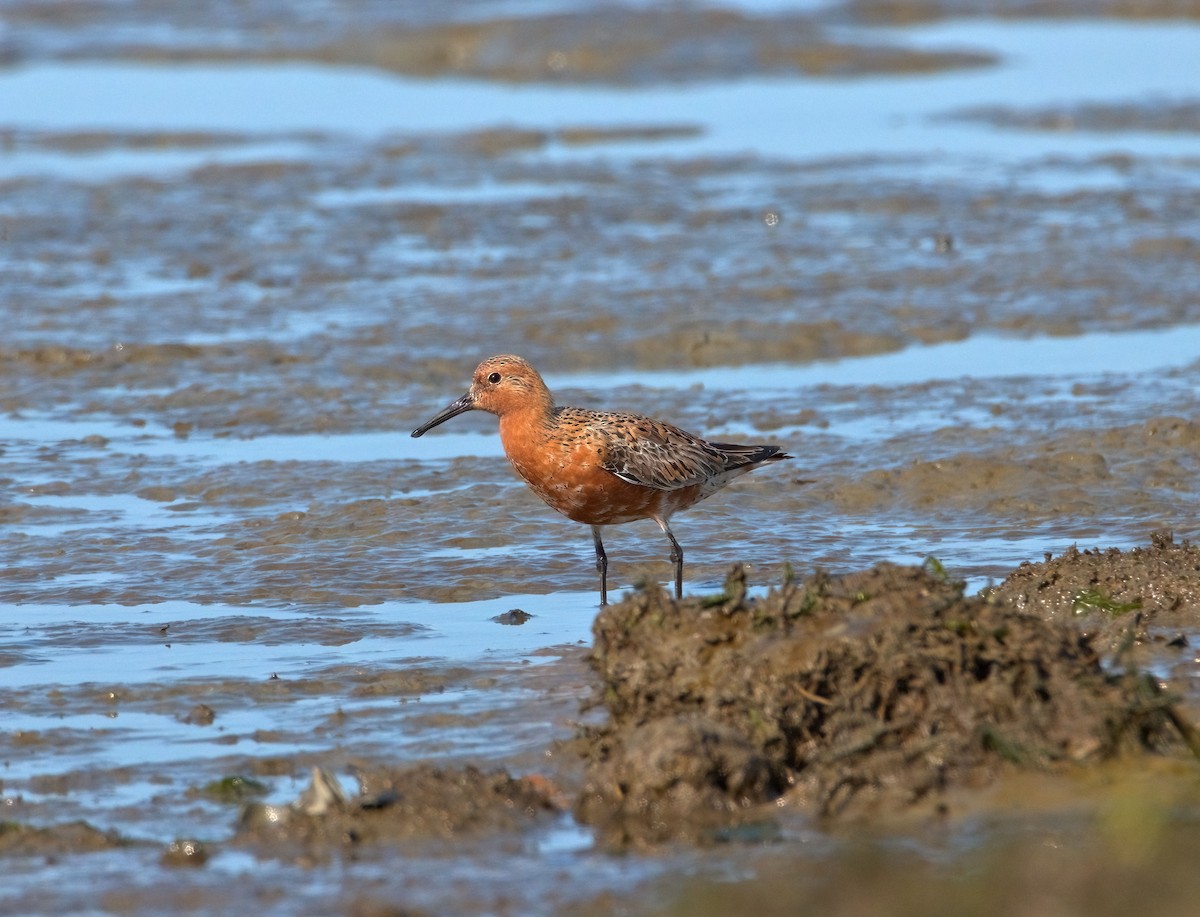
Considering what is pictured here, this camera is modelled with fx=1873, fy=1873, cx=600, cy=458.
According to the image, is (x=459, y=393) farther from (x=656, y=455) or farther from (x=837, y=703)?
(x=837, y=703)

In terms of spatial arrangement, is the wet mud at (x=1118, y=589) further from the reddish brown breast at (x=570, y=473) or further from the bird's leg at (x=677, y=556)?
the reddish brown breast at (x=570, y=473)

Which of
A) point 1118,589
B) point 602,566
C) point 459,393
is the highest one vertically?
point 459,393

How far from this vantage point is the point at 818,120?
23.9m

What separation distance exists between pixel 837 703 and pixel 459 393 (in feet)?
22.9

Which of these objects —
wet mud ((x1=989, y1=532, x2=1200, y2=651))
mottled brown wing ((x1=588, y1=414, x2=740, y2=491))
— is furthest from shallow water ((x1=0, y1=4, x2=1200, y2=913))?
wet mud ((x1=989, y1=532, x2=1200, y2=651))

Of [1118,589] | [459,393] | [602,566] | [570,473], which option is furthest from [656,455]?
[459,393]

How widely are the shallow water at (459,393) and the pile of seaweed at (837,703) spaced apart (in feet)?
1.28

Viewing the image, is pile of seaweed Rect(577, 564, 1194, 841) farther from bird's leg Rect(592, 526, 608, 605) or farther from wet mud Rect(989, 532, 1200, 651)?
bird's leg Rect(592, 526, 608, 605)

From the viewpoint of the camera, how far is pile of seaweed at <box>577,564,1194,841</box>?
6.09m

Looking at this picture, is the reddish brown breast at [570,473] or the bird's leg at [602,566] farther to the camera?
the reddish brown breast at [570,473]

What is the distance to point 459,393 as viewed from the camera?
1299cm

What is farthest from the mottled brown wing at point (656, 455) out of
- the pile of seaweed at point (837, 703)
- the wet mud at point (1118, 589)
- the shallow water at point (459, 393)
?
the pile of seaweed at point (837, 703)

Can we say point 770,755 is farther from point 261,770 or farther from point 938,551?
point 938,551

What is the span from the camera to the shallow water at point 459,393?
23.1ft
